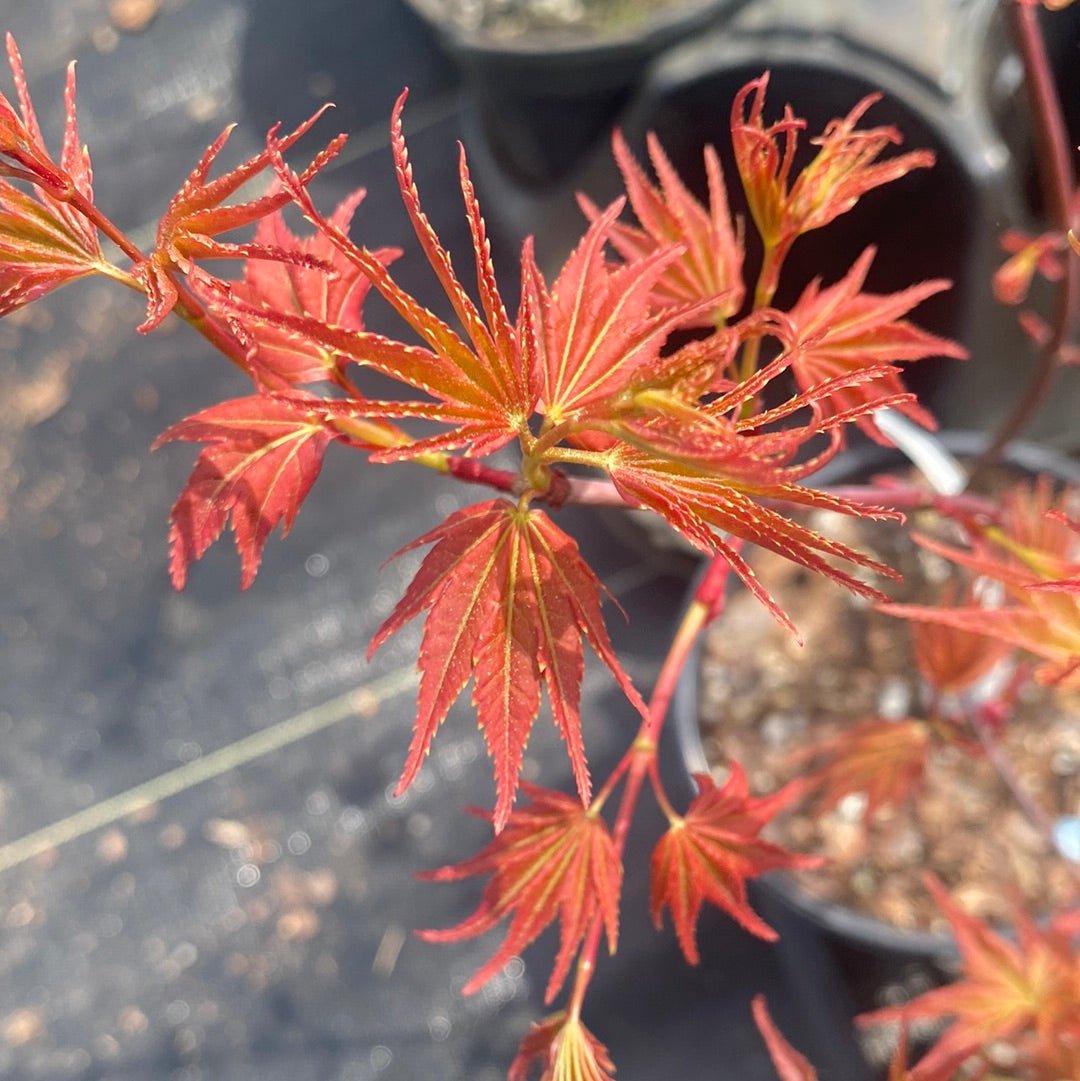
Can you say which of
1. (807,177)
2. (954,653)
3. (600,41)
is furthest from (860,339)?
(600,41)

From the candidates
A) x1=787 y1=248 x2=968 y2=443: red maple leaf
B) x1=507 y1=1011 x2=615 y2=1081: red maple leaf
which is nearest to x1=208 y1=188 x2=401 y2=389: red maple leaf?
x1=787 y1=248 x2=968 y2=443: red maple leaf

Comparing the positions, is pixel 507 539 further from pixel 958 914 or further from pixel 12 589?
pixel 12 589

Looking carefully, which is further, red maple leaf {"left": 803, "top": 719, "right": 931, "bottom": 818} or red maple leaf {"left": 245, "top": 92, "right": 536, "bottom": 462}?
red maple leaf {"left": 803, "top": 719, "right": 931, "bottom": 818}

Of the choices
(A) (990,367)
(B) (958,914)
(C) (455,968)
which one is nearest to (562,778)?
(C) (455,968)

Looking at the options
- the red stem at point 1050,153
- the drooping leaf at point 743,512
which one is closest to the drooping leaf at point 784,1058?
the drooping leaf at point 743,512

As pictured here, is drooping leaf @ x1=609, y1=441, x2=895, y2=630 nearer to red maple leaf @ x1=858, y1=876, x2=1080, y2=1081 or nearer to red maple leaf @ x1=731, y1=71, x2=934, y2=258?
red maple leaf @ x1=731, y1=71, x2=934, y2=258

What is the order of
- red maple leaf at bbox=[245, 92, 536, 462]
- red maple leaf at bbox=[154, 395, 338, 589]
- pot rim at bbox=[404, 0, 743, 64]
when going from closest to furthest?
red maple leaf at bbox=[245, 92, 536, 462] → red maple leaf at bbox=[154, 395, 338, 589] → pot rim at bbox=[404, 0, 743, 64]

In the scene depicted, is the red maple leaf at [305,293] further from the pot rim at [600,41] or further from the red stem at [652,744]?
the pot rim at [600,41]
